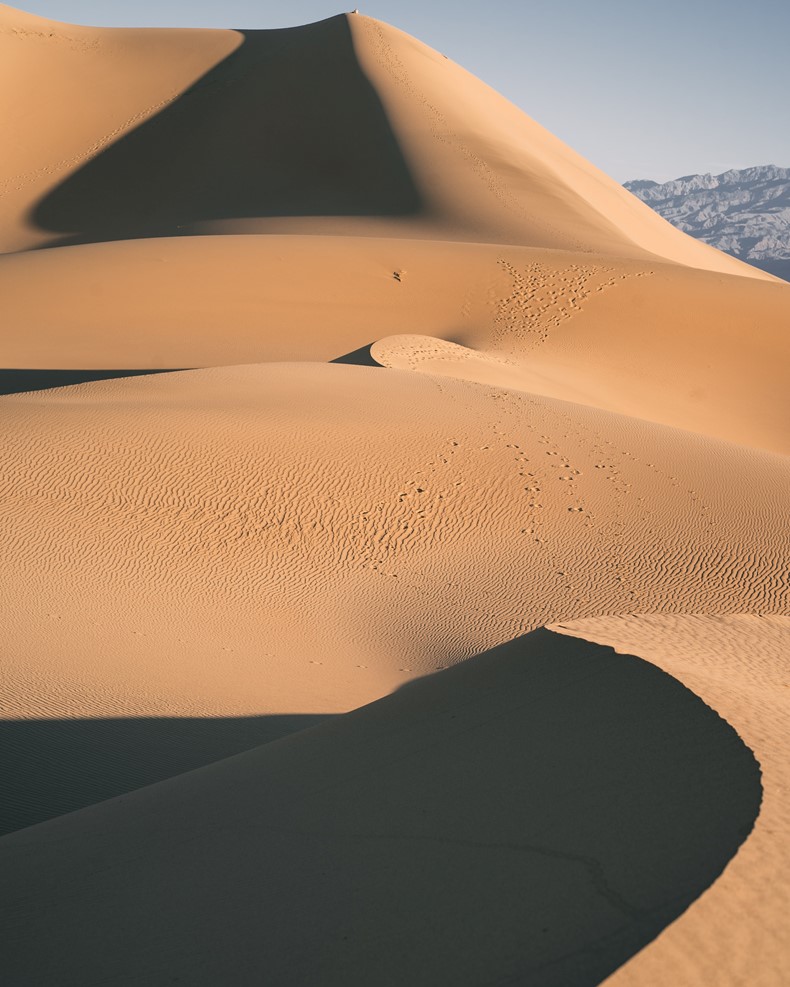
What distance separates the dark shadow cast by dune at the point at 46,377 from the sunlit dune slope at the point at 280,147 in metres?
12.5

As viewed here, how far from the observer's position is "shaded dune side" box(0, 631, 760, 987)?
248cm

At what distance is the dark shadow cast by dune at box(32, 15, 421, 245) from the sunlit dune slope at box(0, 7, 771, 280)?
79mm

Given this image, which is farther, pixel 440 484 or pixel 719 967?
pixel 440 484

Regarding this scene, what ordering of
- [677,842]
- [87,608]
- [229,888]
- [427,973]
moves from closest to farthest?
[427,973] → [677,842] → [229,888] → [87,608]

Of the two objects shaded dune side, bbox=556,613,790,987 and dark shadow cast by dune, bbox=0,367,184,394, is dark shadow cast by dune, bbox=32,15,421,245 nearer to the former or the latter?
dark shadow cast by dune, bbox=0,367,184,394

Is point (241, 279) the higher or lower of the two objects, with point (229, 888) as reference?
lower

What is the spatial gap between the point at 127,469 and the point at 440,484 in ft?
8.83

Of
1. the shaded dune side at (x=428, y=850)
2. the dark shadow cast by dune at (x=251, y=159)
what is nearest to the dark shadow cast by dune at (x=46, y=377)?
the shaded dune side at (x=428, y=850)

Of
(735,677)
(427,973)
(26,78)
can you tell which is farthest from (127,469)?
(26,78)

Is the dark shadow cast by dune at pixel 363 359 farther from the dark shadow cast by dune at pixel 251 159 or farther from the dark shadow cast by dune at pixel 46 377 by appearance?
the dark shadow cast by dune at pixel 251 159

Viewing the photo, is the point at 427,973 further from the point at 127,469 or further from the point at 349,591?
the point at 127,469

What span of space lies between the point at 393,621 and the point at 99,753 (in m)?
2.66

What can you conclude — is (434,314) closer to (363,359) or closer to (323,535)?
(363,359)

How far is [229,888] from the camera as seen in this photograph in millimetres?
3078
